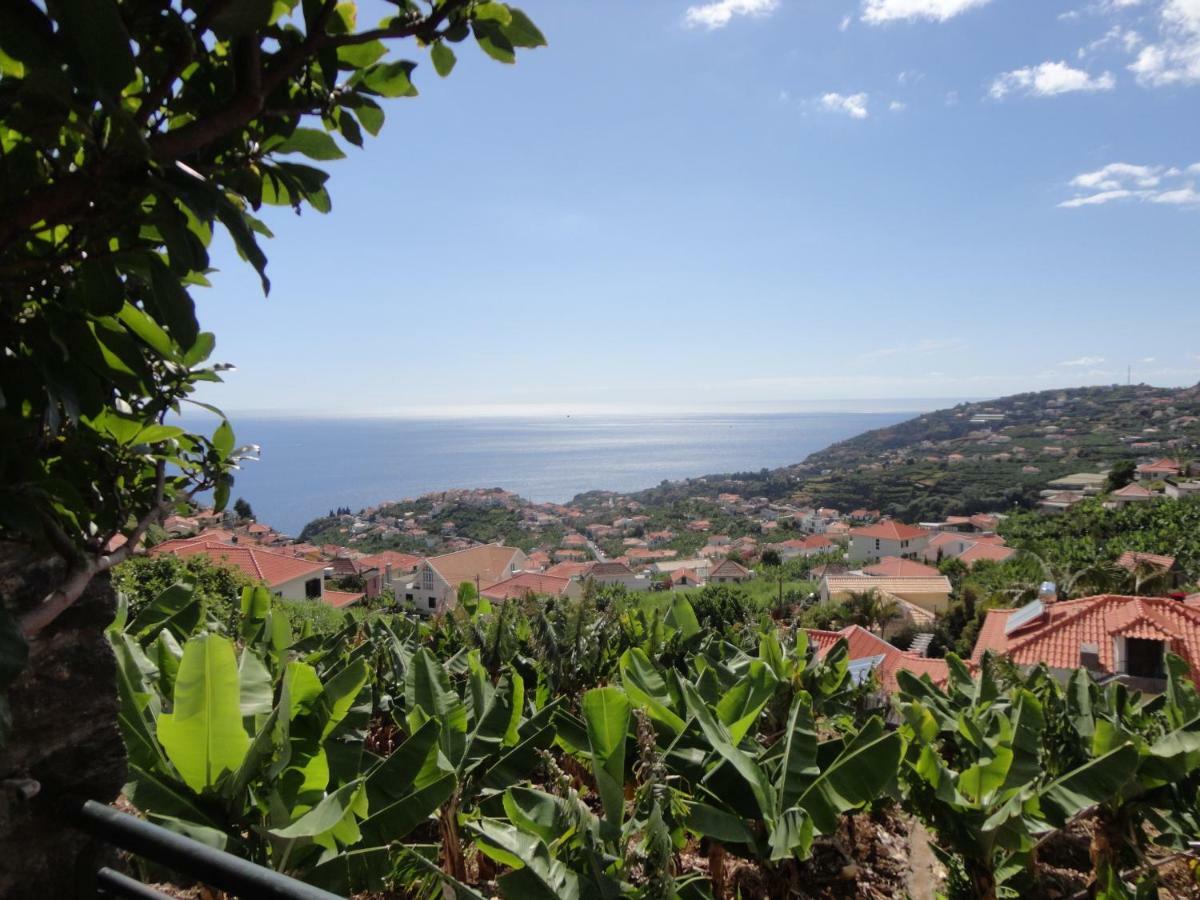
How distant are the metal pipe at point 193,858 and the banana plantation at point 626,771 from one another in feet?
2.30

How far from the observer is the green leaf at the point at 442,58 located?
949 mm

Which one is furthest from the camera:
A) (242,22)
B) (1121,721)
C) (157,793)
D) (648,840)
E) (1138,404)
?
(1138,404)

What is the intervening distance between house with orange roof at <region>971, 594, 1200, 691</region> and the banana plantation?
8457 millimetres

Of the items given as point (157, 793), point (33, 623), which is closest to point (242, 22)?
point (33, 623)

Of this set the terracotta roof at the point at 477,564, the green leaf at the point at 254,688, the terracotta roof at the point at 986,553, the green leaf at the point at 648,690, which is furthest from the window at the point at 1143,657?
the terracotta roof at the point at 986,553

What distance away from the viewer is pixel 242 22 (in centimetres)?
68

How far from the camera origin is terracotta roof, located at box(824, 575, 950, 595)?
94.6 feet

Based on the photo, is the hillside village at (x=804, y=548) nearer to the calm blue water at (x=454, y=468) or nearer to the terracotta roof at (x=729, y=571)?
the terracotta roof at (x=729, y=571)

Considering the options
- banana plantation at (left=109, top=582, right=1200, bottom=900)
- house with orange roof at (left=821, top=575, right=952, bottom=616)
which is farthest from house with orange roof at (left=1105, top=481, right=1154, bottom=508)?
banana plantation at (left=109, top=582, right=1200, bottom=900)

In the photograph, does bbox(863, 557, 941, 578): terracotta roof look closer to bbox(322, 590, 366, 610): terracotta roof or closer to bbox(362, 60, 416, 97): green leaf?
bbox(322, 590, 366, 610): terracotta roof

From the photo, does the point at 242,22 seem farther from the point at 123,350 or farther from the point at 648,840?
the point at 648,840

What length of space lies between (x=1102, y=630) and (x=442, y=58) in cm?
1582

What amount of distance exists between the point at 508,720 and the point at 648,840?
1310 mm

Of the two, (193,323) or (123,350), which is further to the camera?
(123,350)
